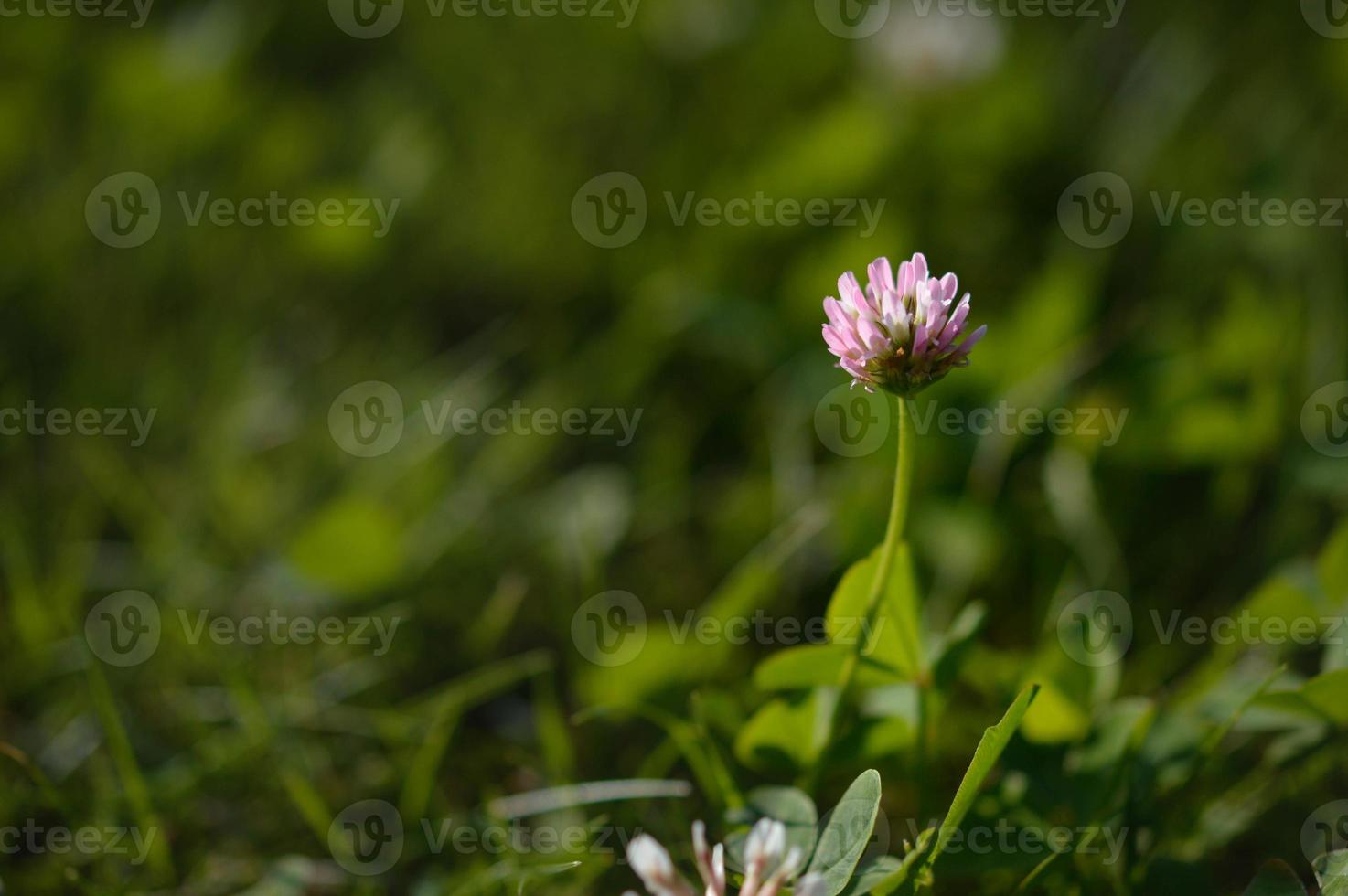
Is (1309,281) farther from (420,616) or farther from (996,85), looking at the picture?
(420,616)

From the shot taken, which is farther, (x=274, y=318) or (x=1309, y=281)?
(x=274, y=318)

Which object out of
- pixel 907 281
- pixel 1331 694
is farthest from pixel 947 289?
pixel 1331 694

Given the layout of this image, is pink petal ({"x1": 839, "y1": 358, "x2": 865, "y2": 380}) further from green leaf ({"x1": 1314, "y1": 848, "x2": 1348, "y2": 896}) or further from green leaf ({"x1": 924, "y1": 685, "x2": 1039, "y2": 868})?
green leaf ({"x1": 1314, "y1": 848, "x2": 1348, "y2": 896})

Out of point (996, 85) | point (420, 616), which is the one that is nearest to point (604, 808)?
point (420, 616)

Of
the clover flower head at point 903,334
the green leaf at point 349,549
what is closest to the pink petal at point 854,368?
the clover flower head at point 903,334

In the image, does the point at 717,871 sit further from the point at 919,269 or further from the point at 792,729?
the point at 919,269

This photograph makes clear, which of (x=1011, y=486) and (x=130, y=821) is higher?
(x=1011, y=486)
